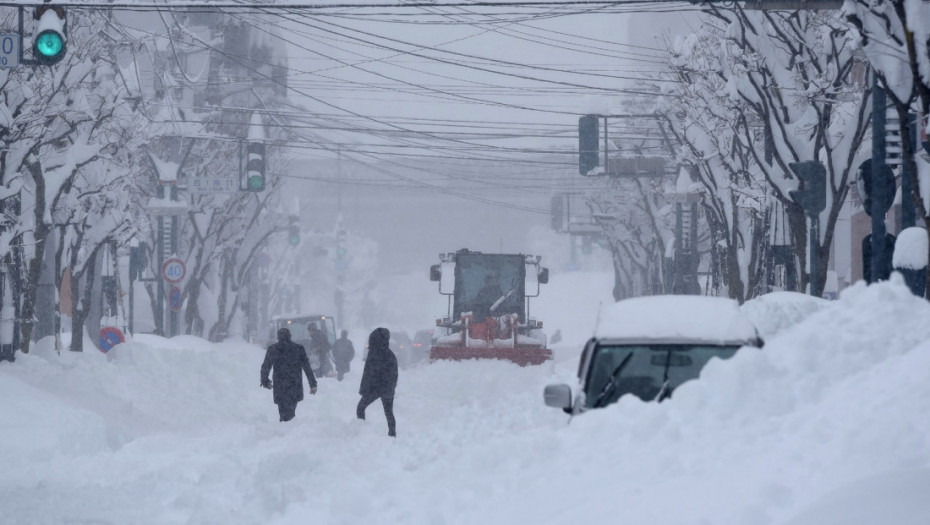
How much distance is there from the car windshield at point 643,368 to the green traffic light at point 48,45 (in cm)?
774

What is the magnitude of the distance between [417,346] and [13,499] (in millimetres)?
37749

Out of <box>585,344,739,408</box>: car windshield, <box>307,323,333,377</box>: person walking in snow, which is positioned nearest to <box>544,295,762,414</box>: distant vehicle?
<box>585,344,739,408</box>: car windshield

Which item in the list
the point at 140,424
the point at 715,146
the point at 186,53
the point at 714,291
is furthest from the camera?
the point at 186,53

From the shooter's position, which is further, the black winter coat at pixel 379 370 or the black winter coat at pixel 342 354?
the black winter coat at pixel 342 354

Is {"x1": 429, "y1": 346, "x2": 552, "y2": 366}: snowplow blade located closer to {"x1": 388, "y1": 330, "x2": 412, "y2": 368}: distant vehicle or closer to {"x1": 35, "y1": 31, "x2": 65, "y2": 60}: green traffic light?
{"x1": 35, "y1": 31, "x2": 65, "y2": 60}: green traffic light

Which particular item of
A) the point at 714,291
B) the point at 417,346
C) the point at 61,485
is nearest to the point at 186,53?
the point at 417,346

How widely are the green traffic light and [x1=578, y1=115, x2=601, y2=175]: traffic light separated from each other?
19.3m

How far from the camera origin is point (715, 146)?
26.0 meters

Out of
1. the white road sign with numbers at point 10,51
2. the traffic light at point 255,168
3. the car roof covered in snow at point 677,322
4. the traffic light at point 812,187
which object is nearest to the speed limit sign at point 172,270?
the traffic light at point 255,168

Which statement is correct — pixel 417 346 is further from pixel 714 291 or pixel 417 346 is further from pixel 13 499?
pixel 13 499

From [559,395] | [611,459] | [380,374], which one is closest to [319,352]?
[380,374]

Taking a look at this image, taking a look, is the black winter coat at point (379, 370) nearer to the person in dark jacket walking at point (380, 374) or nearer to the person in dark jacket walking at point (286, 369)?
the person in dark jacket walking at point (380, 374)

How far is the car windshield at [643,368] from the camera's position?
8.73 meters

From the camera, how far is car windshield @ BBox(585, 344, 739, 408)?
8727 millimetres
